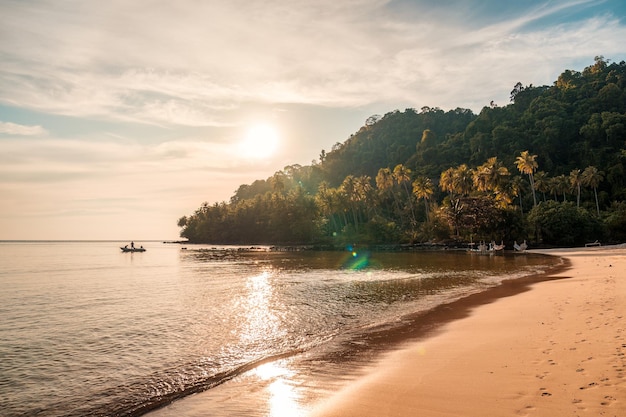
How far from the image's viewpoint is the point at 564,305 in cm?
1814

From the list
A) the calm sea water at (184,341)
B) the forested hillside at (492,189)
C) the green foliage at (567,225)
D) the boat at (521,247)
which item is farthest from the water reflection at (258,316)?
the green foliage at (567,225)

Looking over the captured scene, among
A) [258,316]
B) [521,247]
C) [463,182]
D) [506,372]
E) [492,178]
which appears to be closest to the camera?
[506,372]

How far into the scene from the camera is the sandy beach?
25.0 feet

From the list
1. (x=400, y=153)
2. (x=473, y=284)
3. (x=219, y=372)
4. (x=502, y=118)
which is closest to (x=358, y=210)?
(x=400, y=153)

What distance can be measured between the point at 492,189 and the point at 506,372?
85.1 metres

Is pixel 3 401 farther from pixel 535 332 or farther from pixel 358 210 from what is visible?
pixel 358 210

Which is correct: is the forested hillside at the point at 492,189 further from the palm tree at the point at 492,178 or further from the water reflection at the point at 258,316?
the water reflection at the point at 258,316

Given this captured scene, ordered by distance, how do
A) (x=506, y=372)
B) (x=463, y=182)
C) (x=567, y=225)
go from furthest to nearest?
(x=463, y=182) < (x=567, y=225) < (x=506, y=372)

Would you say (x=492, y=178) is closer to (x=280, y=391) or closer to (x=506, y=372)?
(x=506, y=372)

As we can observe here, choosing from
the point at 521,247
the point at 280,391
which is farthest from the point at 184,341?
the point at 521,247

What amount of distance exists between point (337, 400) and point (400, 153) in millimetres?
173772

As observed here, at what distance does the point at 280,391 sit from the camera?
9.83 meters

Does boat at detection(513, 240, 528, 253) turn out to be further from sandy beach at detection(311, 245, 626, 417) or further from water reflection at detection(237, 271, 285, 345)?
sandy beach at detection(311, 245, 626, 417)

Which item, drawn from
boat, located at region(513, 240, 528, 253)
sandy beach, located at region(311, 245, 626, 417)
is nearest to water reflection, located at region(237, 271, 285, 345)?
sandy beach, located at region(311, 245, 626, 417)
